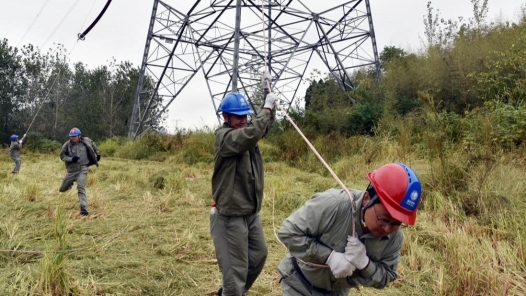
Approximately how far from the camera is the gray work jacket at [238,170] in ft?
11.2

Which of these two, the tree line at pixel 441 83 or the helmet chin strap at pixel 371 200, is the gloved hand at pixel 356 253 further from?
the tree line at pixel 441 83

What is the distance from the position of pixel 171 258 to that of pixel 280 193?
9.29 feet

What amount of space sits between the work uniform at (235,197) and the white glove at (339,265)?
4.69 ft

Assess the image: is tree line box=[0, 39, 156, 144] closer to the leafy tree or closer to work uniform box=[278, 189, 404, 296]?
the leafy tree

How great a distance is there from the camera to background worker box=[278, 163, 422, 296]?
6.82 feet

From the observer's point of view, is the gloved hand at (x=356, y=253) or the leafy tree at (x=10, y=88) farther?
the leafy tree at (x=10, y=88)

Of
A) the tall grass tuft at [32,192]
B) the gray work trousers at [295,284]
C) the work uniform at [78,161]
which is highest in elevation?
the work uniform at [78,161]

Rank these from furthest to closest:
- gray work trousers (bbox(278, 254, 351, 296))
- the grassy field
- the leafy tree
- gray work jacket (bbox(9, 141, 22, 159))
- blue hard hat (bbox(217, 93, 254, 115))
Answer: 1. the leafy tree
2. gray work jacket (bbox(9, 141, 22, 159))
3. the grassy field
4. blue hard hat (bbox(217, 93, 254, 115))
5. gray work trousers (bbox(278, 254, 351, 296))

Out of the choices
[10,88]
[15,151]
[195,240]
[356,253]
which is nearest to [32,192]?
[195,240]

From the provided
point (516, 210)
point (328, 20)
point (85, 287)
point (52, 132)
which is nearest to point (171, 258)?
point (85, 287)

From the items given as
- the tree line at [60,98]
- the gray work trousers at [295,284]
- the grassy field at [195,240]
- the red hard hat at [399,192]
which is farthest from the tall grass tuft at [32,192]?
the tree line at [60,98]

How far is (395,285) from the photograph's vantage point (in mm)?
4066

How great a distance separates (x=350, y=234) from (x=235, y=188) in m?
1.41

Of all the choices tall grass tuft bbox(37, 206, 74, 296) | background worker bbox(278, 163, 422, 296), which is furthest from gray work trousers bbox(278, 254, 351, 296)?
tall grass tuft bbox(37, 206, 74, 296)
